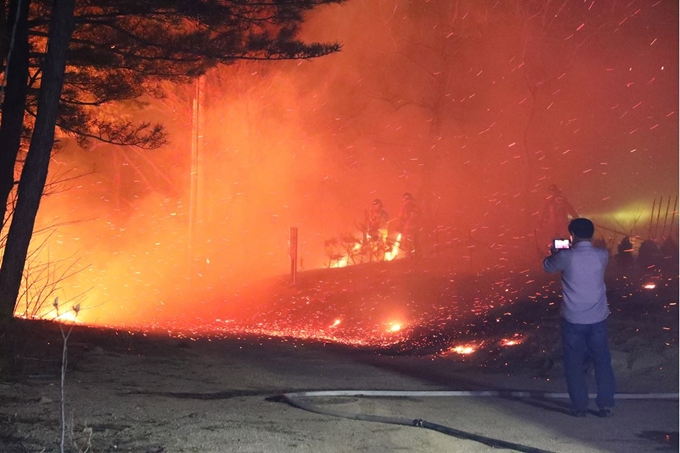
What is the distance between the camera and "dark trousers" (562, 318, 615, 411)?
6242mm

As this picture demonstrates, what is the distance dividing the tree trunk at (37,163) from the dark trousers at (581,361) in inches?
212

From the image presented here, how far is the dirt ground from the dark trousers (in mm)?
180

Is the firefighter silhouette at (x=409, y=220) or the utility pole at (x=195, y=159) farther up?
the utility pole at (x=195, y=159)

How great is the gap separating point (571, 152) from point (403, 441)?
2433cm

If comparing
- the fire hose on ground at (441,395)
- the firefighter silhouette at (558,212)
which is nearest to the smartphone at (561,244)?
the fire hose on ground at (441,395)

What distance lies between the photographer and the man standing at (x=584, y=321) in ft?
20.5

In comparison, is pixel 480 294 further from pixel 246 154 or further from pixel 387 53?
pixel 246 154

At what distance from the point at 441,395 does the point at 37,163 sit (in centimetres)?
470

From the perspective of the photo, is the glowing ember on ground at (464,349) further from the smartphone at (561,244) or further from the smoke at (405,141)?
the smoke at (405,141)

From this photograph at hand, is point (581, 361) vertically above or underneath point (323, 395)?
above

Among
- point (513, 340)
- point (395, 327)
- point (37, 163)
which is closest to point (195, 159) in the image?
point (395, 327)

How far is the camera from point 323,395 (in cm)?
661

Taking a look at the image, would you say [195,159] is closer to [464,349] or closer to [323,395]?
[464,349]

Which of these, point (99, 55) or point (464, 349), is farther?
point (464, 349)
